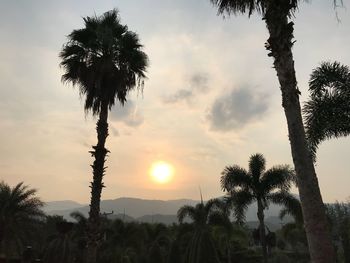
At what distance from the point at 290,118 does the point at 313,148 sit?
9.42 m

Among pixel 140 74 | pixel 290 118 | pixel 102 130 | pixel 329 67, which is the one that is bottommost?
pixel 290 118

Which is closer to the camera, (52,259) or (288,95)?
(288,95)

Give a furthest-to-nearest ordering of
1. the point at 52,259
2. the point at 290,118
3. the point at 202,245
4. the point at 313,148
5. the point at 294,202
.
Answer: the point at 52,259 < the point at 294,202 < the point at 202,245 < the point at 313,148 < the point at 290,118

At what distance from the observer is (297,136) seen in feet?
28.9

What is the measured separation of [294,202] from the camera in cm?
3497

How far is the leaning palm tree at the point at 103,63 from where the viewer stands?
2094 cm

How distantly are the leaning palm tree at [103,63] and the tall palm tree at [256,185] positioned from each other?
17.0 meters

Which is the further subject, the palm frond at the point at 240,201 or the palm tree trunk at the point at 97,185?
the palm frond at the point at 240,201

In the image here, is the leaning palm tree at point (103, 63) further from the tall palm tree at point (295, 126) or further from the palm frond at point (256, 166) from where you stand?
the palm frond at point (256, 166)

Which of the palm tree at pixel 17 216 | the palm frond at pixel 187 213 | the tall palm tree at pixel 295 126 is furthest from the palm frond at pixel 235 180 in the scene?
the tall palm tree at pixel 295 126

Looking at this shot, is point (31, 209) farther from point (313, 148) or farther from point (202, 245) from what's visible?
point (313, 148)

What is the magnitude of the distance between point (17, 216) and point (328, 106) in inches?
1080

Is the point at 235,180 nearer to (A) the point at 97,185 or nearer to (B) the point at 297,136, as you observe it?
(A) the point at 97,185

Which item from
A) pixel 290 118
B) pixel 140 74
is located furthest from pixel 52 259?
pixel 290 118
